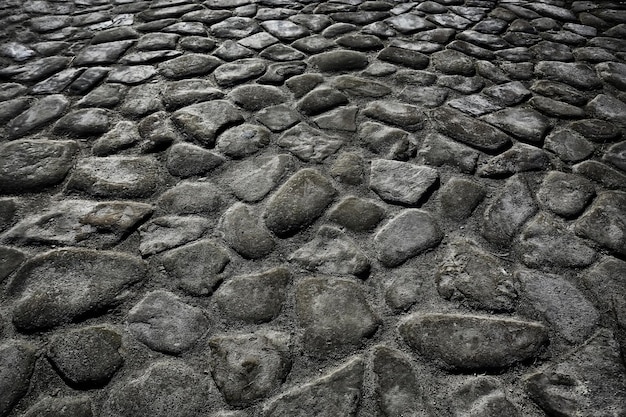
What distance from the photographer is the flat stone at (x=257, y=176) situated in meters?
1.74

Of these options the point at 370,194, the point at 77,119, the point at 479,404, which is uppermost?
the point at 77,119

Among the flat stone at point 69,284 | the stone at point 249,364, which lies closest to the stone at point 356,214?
the stone at point 249,364

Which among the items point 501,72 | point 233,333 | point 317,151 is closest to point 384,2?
point 501,72

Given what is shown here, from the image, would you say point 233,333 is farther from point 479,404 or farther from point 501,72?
point 501,72

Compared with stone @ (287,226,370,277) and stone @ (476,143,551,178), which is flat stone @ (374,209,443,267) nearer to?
stone @ (287,226,370,277)

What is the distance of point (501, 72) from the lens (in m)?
2.59

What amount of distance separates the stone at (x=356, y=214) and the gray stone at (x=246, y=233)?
0.26 meters

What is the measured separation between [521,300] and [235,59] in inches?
81.4

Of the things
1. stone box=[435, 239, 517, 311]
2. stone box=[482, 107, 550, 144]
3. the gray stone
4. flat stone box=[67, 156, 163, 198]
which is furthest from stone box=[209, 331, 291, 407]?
stone box=[482, 107, 550, 144]

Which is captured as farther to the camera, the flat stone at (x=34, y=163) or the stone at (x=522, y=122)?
the stone at (x=522, y=122)

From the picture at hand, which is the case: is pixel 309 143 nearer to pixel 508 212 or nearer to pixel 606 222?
pixel 508 212

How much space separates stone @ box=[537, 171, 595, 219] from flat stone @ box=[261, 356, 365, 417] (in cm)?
106

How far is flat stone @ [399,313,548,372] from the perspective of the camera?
1230mm

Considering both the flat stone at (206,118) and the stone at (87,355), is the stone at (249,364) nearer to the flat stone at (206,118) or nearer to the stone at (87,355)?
the stone at (87,355)
